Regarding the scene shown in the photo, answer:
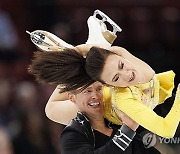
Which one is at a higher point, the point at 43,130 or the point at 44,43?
the point at 44,43

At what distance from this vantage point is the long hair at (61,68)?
2.04 metres

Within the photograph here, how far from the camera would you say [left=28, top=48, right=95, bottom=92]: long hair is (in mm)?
2045

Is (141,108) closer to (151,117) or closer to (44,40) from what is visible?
(151,117)

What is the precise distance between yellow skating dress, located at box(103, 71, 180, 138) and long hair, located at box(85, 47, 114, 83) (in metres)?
0.08

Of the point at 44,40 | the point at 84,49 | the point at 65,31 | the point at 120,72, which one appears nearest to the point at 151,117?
the point at 120,72

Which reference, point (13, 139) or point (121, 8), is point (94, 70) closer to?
point (13, 139)

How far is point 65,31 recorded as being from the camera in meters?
4.63

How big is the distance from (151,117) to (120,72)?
156 millimetres

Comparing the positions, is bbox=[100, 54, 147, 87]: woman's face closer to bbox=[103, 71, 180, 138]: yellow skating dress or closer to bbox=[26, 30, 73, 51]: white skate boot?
bbox=[103, 71, 180, 138]: yellow skating dress

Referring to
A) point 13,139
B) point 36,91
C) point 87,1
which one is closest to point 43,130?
point 13,139

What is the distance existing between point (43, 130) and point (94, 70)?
1.75 m

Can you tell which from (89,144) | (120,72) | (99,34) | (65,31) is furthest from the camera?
(65,31)

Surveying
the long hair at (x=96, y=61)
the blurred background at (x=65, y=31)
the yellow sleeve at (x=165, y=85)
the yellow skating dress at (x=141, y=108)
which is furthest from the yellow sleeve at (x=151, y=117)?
the blurred background at (x=65, y=31)

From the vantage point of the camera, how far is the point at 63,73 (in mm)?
2049
